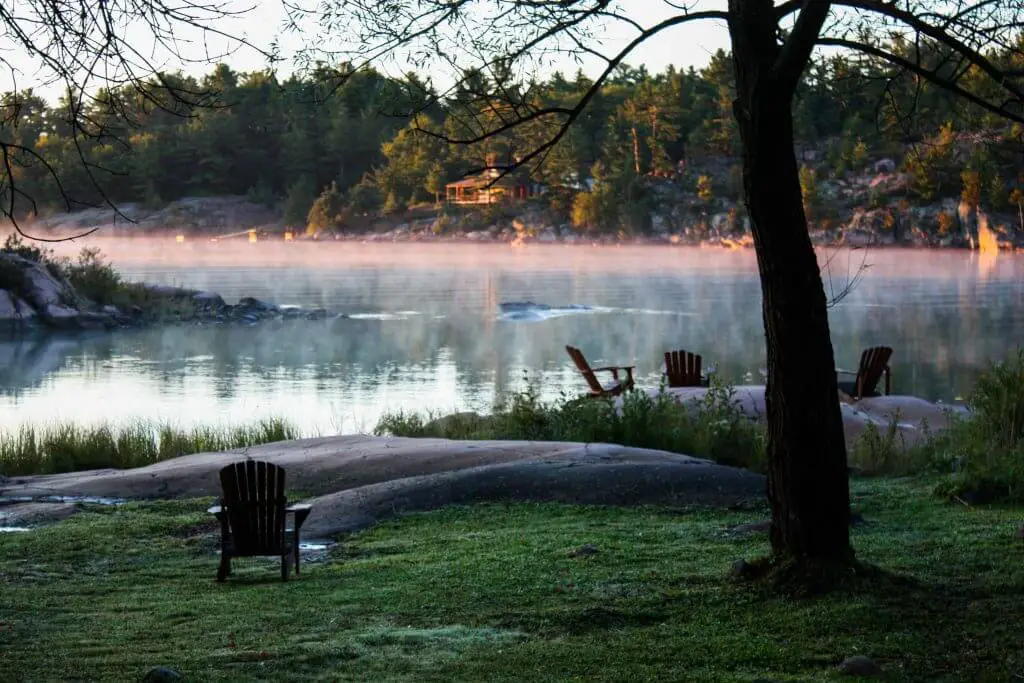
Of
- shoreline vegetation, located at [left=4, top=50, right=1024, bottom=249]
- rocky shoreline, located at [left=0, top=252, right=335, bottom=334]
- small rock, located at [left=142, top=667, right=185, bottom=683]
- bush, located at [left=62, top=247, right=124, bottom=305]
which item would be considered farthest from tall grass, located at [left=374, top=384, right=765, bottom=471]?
shoreline vegetation, located at [left=4, top=50, right=1024, bottom=249]

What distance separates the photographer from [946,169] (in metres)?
70.4

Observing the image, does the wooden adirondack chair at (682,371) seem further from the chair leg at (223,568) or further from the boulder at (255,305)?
the boulder at (255,305)

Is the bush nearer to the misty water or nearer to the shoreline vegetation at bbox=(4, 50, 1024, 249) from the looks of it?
the misty water

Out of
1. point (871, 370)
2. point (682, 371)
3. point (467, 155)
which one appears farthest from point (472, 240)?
point (871, 370)

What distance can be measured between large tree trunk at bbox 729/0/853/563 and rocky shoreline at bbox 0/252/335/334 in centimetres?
2953

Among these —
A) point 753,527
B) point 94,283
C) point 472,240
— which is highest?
point 472,240

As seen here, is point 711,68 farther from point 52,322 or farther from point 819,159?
point 52,322

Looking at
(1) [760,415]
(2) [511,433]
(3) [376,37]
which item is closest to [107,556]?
(3) [376,37]

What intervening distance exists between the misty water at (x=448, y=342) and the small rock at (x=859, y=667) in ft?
14.9

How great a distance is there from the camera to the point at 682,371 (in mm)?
17781

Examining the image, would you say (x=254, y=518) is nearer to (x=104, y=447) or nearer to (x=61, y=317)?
(x=104, y=447)

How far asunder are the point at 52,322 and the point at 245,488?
92.1 feet

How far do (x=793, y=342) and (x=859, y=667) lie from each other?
196 centimetres

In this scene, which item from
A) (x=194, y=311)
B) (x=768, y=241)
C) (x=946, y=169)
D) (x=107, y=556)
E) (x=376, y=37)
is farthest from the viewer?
(x=946, y=169)
